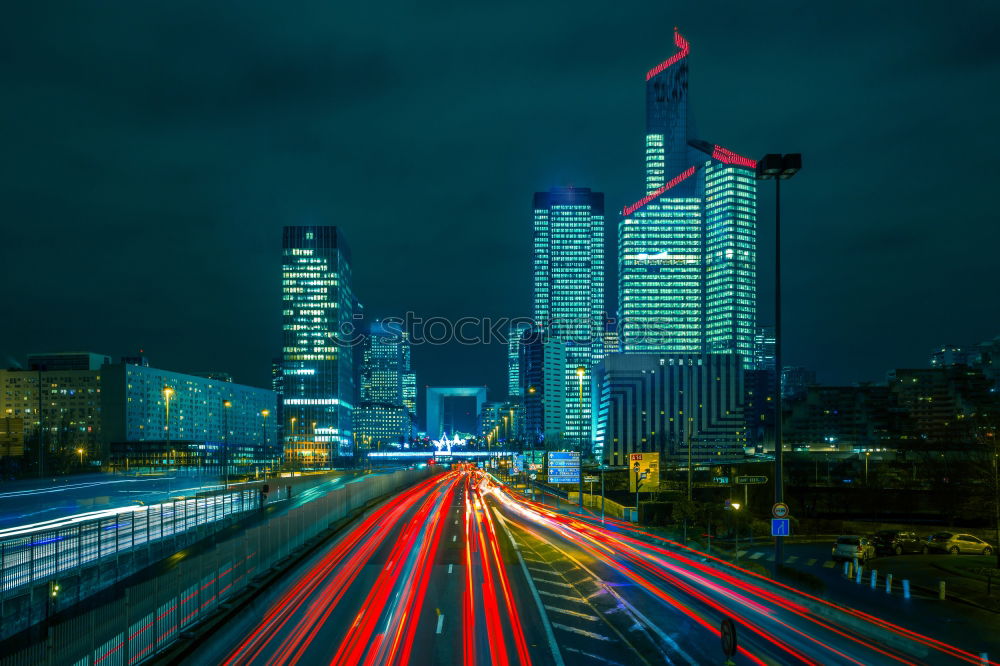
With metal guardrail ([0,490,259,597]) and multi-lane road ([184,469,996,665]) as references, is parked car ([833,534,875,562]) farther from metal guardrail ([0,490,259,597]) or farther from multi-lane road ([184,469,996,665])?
metal guardrail ([0,490,259,597])

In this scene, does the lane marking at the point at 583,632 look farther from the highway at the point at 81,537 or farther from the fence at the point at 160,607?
the highway at the point at 81,537

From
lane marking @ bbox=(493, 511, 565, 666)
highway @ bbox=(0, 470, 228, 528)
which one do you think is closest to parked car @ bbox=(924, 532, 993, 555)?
lane marking @ bbox=(493, 511, 565, 666)

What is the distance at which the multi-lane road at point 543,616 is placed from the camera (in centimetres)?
1836

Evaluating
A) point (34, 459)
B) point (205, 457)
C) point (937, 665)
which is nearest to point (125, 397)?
point (205, 457)

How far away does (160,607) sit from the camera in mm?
17094

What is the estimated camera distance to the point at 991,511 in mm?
43594

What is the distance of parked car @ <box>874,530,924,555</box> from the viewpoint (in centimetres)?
4234

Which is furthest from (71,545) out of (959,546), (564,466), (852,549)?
(564,466)

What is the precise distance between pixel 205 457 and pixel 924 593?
5710 inches

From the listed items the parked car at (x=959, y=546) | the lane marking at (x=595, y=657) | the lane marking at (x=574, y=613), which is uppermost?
the lane marking at (x=595, y=657)

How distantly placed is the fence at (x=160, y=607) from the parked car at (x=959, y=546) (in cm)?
3382

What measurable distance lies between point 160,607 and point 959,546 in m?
41.5

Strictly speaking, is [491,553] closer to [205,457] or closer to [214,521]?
[214,521]

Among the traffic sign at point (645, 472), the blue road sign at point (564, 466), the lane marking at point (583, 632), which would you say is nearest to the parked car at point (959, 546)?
the traffic sign at point (645, 472)
